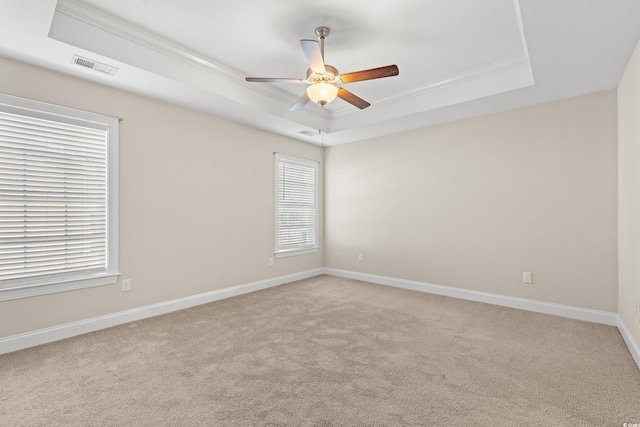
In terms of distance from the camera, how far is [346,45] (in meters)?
2.98

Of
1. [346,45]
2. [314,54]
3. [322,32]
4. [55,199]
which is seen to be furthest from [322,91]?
[55,199]

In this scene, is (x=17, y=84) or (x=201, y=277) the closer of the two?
(x=17, y=84)

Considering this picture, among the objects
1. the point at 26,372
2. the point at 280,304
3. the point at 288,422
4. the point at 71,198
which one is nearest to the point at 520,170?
the point at 280,304

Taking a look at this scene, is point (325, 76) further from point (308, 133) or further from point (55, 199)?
point (55, 199)

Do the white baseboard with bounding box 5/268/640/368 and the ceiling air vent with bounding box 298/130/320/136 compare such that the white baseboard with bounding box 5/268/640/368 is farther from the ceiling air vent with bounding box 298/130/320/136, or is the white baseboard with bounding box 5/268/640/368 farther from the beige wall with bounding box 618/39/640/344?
the ceiling air vent with bounding box 298/130/320/136

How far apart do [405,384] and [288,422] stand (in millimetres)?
855

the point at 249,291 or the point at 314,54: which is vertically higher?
the point at 314,54

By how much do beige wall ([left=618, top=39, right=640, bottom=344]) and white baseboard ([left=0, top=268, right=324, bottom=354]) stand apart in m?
4.11

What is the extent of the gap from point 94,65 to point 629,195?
4.92 meters

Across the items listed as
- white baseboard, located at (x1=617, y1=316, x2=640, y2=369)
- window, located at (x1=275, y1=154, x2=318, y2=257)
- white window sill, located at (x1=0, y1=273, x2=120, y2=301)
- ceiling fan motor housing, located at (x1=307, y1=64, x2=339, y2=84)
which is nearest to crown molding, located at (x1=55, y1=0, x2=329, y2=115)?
ceiling fan motor housing, located at (x1=307, y1=64, x2=339, y2=84)

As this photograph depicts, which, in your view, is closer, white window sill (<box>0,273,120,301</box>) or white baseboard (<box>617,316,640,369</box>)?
white baseboard (<box>617,316,640,369</box>)

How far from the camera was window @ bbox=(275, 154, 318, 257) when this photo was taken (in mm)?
5078

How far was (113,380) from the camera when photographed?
2160mm

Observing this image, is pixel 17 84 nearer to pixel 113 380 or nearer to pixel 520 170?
pixel 113 380
